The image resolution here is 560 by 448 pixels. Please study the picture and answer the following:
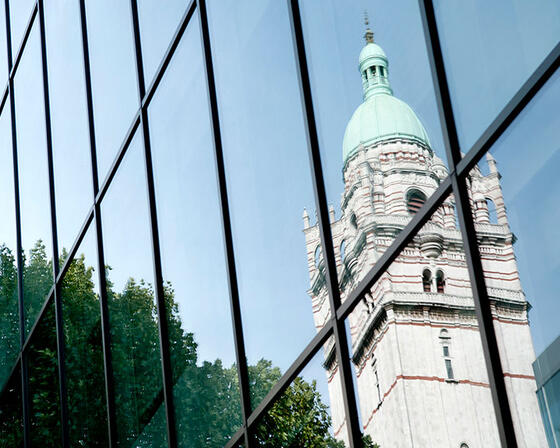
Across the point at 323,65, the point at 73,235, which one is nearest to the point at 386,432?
the point at 323,65

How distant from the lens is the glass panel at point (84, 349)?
10516 millimetres

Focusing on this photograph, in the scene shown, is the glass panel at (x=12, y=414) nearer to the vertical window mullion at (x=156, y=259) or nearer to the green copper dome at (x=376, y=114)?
the vertical window mullion at (x=156, y=259)

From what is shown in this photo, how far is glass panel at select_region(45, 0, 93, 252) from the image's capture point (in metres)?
11.7

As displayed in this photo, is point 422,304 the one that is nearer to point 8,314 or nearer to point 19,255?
point 19,255

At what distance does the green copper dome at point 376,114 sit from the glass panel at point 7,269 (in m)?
9.03

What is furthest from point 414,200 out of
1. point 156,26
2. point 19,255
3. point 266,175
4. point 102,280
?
point 19,255

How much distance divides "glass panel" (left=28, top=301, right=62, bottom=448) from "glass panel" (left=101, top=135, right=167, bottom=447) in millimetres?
2279

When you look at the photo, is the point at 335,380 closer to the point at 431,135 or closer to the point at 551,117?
→ the point at 431,135

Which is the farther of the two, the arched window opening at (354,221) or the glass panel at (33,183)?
the glass panel at (33,183)

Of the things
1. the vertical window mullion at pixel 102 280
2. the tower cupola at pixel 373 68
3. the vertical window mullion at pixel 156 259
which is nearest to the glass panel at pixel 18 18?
the vertical window mullion at pixel 102 280

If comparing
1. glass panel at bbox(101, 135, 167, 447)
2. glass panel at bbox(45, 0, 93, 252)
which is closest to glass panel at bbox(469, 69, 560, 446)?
glass panel at bbox(101, 135, 167, 447)

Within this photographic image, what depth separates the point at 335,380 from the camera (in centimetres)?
624

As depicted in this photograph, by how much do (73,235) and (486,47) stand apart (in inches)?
308

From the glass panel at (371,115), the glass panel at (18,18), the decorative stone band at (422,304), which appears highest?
the glass panel at (18,18)
